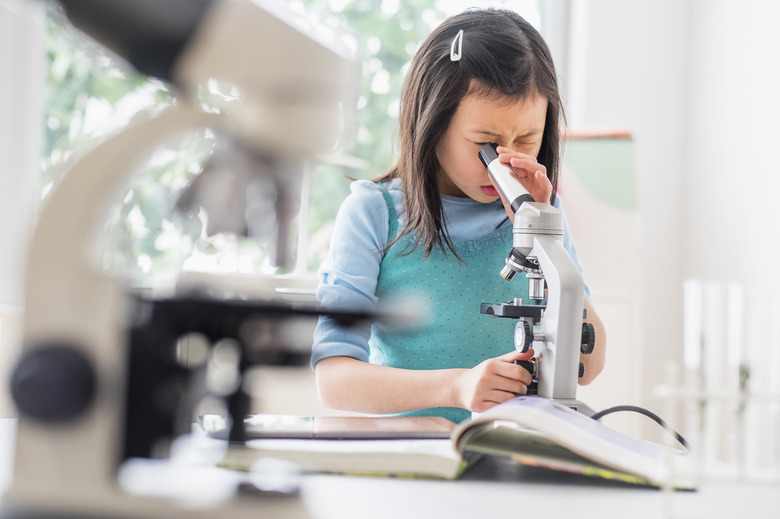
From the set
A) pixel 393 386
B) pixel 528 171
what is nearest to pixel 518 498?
pixel 393 386

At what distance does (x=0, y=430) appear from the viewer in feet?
2.82

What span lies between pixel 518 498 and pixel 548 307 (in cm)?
26

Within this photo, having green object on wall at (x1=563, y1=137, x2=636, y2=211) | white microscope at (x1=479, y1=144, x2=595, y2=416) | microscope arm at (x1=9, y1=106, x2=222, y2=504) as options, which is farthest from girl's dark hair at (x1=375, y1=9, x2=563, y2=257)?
green object on wall at (x1=563, y1=137, x2=636, y2=211)

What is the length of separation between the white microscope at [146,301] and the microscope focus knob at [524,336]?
13.8 inches

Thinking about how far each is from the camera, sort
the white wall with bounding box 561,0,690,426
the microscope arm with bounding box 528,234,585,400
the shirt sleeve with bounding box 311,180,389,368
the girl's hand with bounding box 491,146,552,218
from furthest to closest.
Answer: the white wall with bounding box 561,0,690,426 < the shirt sleeve with bounding box 311,180,389,368 < the girl's hand with bounding box 491,146,552,218 < the microscope arm with bounding box 528,234,585,400

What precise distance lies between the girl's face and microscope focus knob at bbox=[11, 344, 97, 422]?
2.43ft

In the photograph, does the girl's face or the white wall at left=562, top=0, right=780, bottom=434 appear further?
the white wall at left=562, top=0, right=780, bottom=434

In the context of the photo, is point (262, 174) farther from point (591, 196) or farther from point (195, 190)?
point (591, 196)

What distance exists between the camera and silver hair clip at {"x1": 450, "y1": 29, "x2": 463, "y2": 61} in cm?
115

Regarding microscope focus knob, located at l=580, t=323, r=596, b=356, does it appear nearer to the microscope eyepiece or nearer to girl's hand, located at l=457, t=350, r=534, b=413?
girl's hand, located at l=457, t=350, r=534, b=413

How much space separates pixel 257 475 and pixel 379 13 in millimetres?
2309

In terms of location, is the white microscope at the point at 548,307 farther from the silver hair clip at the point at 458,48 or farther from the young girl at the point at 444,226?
the silver hair clip at the point at 458,48

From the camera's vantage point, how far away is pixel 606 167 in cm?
227

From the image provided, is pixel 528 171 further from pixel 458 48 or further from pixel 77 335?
pixel 77 335
